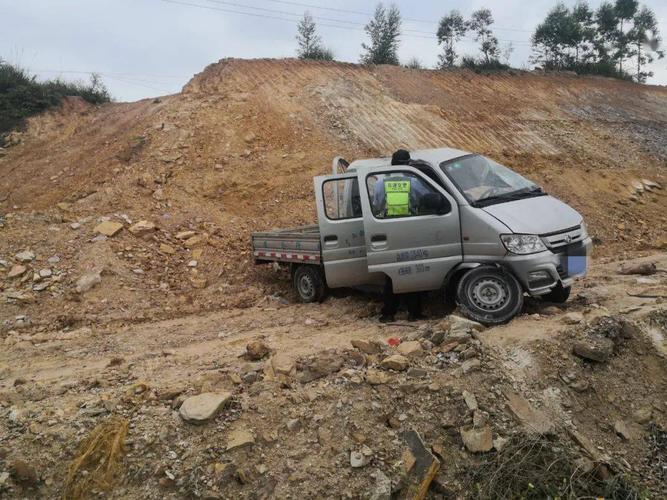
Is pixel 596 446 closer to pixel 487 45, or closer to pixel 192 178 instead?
pixel 192 178

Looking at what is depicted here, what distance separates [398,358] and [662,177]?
49.8 feet

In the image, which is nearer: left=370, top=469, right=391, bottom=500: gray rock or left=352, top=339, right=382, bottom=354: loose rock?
left=370, top=469, right=391, bottom=500: gray rock

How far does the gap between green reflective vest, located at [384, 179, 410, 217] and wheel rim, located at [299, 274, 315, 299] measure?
201 cm

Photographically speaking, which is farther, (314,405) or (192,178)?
(192,178)

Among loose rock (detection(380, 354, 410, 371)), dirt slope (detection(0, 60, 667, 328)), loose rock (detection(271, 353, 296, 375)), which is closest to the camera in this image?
loose rock (detection(380, 354, 410, 371))

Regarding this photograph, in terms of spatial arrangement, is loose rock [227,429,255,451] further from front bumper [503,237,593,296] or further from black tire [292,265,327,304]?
black tire [292,265,327,304]

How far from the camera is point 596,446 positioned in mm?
3883

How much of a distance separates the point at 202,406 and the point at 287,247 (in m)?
3.87

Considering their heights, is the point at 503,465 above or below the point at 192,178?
below

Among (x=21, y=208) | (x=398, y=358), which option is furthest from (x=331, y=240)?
Answer: (x=21, y=208)

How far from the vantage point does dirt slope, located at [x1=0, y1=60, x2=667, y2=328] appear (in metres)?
9.21

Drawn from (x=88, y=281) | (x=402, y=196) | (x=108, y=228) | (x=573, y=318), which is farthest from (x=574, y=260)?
(x=108, y=228)

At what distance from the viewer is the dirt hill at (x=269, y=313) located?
3.82m

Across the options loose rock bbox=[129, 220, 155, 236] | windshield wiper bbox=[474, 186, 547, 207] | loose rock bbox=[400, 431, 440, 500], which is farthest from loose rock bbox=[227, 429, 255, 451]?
loose rock bbox=[129, 220, 155, 236]
